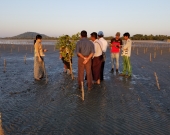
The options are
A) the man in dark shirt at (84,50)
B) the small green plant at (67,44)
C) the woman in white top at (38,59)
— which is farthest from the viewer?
the small green plant at (67,44)

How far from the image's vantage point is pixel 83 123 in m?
4.88

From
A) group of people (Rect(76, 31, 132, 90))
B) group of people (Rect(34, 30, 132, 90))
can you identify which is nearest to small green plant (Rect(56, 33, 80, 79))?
group of people (Rect(34, 30, 132, 90))

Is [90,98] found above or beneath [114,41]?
beneath

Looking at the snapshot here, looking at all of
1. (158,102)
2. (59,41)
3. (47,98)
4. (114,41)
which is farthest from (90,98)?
(114,41)

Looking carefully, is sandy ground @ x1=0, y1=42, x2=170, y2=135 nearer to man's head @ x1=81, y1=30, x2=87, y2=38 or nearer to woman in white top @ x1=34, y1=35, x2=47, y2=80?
woman in white top @ x1=34, y1=35, x2=47, y2=80

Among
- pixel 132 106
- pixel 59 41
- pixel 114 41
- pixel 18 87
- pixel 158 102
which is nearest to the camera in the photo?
pixel 132 106

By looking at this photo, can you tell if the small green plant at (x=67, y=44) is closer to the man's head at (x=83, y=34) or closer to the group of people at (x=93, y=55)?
the group of people at (x=93, y=55)

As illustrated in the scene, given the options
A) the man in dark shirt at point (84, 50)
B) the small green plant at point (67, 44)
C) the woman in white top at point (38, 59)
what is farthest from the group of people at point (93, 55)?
the woman in white top at point (38, 59)

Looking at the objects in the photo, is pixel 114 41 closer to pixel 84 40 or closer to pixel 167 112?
pixel 84 40

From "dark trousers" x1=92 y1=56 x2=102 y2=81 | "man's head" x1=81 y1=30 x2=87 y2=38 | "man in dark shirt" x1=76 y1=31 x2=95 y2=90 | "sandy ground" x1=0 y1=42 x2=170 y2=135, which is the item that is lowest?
"sandy ground" x1=0 y1=42 x2=170 y2=135

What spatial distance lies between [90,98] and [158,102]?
1.87m

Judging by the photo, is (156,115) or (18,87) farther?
→ (18,87)

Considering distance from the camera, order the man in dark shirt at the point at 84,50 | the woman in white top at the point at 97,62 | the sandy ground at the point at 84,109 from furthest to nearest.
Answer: the woman in white top at the point at 97,62 → the man in dark shirt at the point at 84,50 → the sandy ground at the point at 84,109

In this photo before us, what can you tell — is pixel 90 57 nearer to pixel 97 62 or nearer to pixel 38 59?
pixel 97 62
